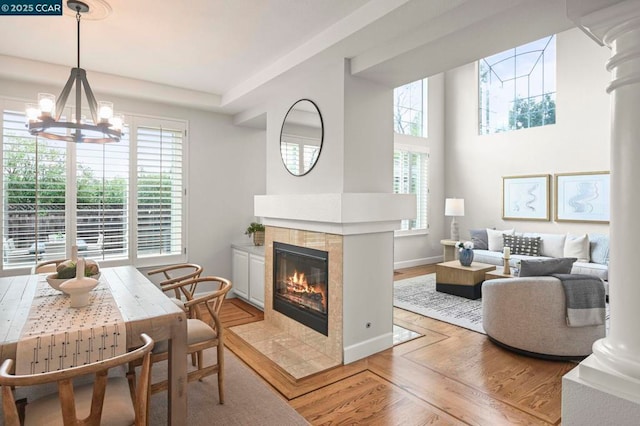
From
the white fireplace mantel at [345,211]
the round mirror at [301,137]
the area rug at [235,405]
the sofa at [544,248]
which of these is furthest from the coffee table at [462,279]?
the area rug at [235,405]

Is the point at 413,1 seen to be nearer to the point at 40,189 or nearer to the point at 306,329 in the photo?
the point at 306,329

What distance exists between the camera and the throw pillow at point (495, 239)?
20.7ft

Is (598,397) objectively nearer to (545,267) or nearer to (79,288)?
(545,267)

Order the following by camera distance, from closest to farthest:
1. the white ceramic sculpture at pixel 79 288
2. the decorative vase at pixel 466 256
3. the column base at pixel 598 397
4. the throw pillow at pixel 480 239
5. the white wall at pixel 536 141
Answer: the column base at pixel 598 397 < the white ceramic sculpture at pixel 79 288 < the decorative vase at pixel 466 256 < the white wall at pixel 536 141 < the throw pillow at pixel 480 239

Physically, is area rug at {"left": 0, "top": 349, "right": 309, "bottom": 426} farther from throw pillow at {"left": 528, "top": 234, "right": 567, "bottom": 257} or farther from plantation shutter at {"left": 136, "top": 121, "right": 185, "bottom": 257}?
throw pillow at {"left": 528, "top": 234, "right": 567, "bottom": 257}

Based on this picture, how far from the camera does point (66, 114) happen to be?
3926 millimetres

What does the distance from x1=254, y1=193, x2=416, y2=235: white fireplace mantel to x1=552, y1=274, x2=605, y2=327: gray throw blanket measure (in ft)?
4.63

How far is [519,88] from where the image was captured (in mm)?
6555

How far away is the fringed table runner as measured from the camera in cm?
152

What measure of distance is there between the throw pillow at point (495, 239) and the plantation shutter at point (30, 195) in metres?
6.41

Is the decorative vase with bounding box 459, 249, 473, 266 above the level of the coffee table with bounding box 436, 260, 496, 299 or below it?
above

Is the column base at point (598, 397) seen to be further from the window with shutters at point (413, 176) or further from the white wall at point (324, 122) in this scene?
the window with shutters at point (413, 176)

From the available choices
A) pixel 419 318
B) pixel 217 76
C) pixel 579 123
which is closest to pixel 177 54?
pixel 217 76

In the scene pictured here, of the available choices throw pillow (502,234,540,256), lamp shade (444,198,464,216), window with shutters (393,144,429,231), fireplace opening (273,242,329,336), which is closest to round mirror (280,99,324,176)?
fireplace opening (273,242,329,336)
